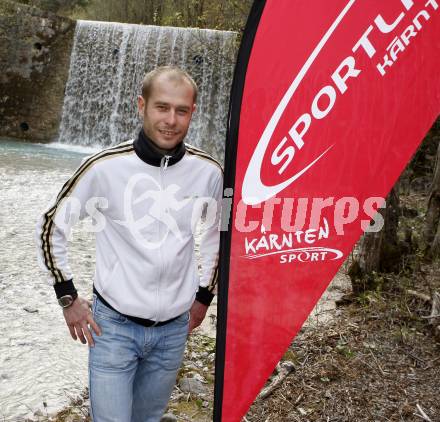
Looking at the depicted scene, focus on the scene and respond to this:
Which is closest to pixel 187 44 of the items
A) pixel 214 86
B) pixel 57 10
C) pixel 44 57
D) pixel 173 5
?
pixel 214 86

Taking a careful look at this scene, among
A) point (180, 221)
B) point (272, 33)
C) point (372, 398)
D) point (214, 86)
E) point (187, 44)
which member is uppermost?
point (187, 44)

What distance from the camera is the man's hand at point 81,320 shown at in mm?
1912

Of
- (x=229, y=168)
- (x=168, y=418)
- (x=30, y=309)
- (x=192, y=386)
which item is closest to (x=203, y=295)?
(x=229, y=168)

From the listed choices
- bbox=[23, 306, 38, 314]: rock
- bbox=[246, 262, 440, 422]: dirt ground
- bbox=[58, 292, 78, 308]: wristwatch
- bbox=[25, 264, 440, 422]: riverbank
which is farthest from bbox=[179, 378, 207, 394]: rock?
bbox=[23, 306, 38, 314]: rock

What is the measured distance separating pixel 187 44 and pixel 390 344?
41.3ft

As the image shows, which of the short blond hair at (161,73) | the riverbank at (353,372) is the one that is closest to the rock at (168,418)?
the riverbank at (353,372)

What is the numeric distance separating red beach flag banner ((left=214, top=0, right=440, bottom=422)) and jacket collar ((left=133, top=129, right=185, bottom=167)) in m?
0.37

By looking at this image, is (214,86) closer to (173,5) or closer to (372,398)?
(173,5)

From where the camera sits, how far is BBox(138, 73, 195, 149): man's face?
184cm

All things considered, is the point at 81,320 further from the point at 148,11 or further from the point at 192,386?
the point at 148,11

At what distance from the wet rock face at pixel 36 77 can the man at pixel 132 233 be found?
14723 mm

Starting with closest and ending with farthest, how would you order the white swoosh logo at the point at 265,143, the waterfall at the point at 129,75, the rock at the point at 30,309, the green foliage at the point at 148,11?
the white swoosh logo at the point at 265,143 < the rock at the point at 30,309 < the waterfall at the point at 129,75 < the green foliage at the point at 148,11

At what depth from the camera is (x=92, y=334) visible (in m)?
1.95

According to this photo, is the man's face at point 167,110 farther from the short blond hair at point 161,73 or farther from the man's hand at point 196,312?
the man's hand at point 196,312
